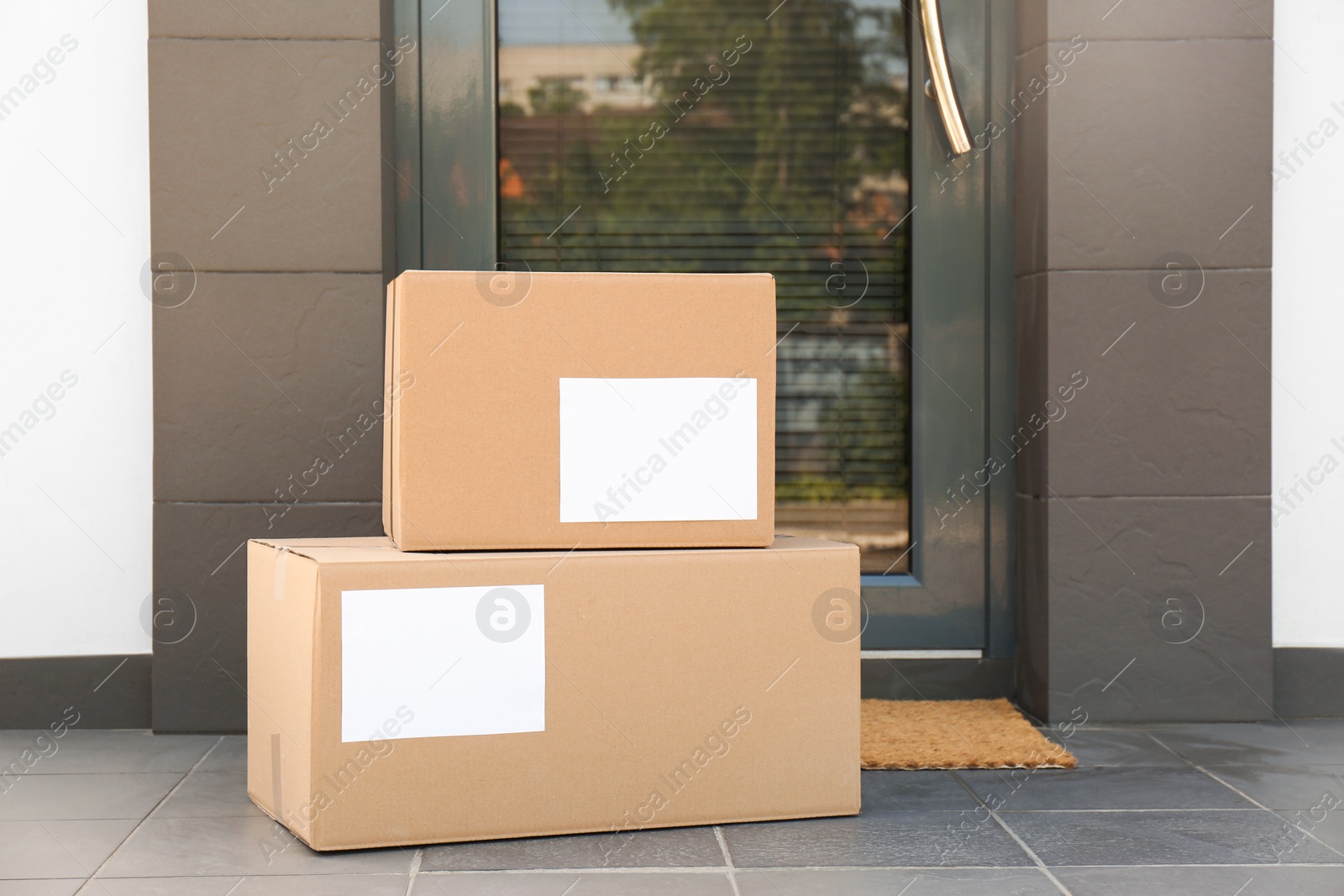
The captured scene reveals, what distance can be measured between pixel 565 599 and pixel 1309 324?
157cm

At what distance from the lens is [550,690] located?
1472mm

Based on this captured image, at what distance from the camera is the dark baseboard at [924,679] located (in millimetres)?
2266

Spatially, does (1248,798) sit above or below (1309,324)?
below

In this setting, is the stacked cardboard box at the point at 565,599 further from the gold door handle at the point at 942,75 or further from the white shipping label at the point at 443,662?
the gold door handle at the point at 942,75

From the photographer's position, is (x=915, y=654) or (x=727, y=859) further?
(x=915, y=654)

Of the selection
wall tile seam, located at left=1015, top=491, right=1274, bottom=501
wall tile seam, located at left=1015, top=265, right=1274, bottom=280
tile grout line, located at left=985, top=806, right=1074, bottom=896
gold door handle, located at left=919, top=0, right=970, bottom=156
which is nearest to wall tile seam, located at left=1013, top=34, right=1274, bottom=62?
gold door handle, located at left=919, top=0, right=970, bottom=156

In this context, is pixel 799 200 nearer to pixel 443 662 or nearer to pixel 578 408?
pixel 578 408

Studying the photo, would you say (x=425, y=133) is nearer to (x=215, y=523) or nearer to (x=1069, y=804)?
(x=215, y=523)

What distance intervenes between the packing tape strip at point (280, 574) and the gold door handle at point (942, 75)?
4.35ft

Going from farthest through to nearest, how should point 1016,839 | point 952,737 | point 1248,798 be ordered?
point 952,737
point 1248,798
point 1016,839

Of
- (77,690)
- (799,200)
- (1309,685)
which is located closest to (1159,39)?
(799,200)

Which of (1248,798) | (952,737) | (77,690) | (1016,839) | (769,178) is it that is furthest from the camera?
(769,178)

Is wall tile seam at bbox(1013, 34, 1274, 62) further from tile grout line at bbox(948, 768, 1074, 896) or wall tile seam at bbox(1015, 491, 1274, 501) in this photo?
tile grout line at bbox(948, 768, 1074, 896)

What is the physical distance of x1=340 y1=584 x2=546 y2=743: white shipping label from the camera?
4.64 feet
